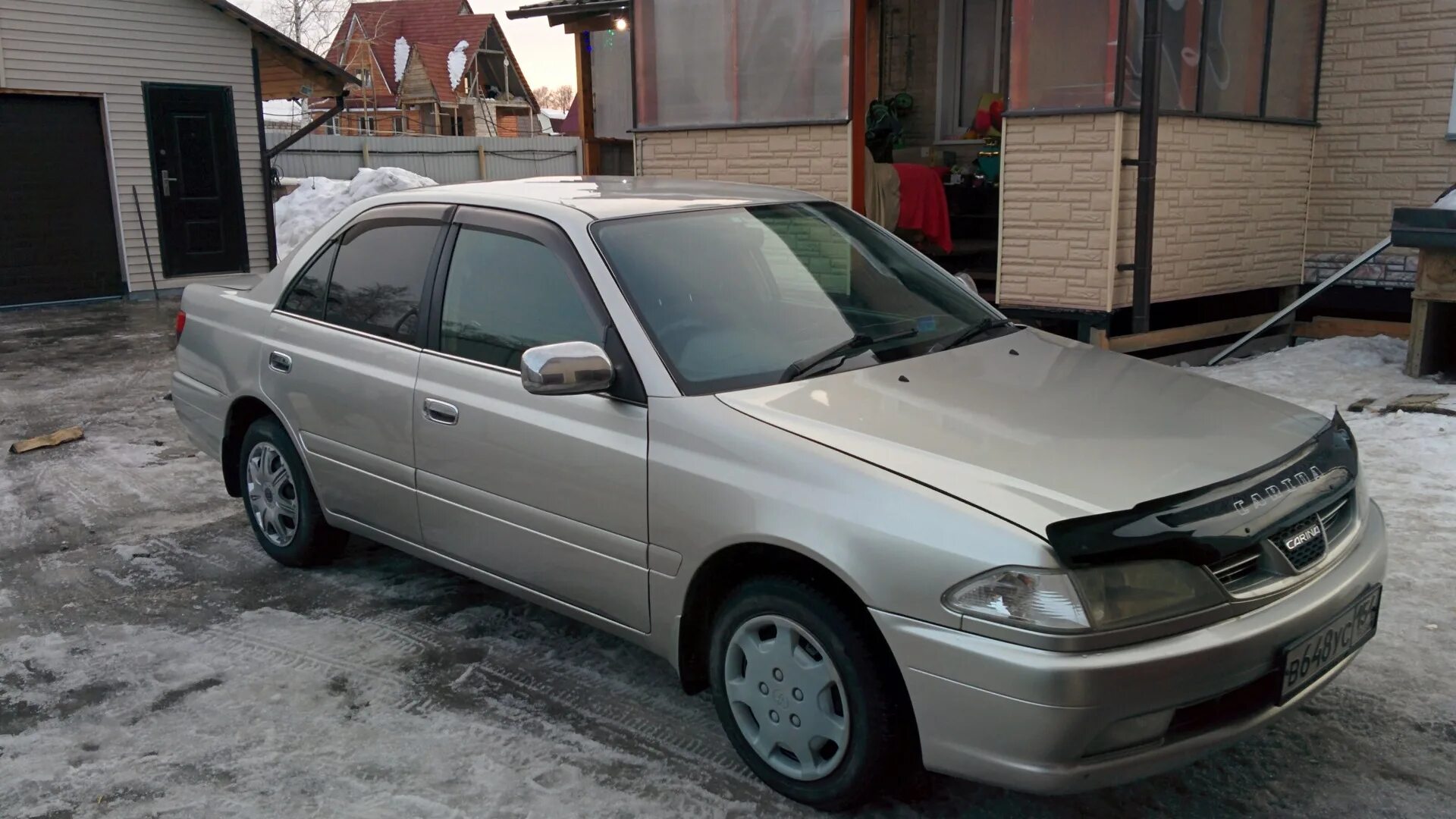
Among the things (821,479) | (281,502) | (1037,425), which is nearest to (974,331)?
(1037,425)

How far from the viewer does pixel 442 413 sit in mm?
3848

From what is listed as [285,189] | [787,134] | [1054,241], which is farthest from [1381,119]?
[285,189]

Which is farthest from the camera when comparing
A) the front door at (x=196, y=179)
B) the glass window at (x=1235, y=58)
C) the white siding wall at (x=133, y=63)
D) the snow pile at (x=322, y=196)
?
the snow pile at (x=322, y=196)

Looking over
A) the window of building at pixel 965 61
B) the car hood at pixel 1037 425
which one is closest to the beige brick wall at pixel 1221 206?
the window of building at pixel 965 61

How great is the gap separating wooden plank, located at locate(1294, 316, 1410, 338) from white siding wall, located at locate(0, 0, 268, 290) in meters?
13.8

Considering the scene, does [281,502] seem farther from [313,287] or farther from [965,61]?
[965,61]

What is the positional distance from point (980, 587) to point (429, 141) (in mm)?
27882

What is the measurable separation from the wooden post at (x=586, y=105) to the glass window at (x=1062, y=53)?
228 inches

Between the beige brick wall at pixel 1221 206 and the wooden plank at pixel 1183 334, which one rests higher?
the beige brick wall at pixel 1221 206

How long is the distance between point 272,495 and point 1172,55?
273 inches

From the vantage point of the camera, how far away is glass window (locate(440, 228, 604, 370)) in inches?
142

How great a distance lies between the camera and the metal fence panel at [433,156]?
2556 centimetres

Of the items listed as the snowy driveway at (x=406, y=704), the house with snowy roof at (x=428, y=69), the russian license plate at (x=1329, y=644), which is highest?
the house with snowy roof at (x=428, y=69)

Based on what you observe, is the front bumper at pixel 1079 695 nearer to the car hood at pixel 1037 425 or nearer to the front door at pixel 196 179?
the car hood at pixel 1037 425
